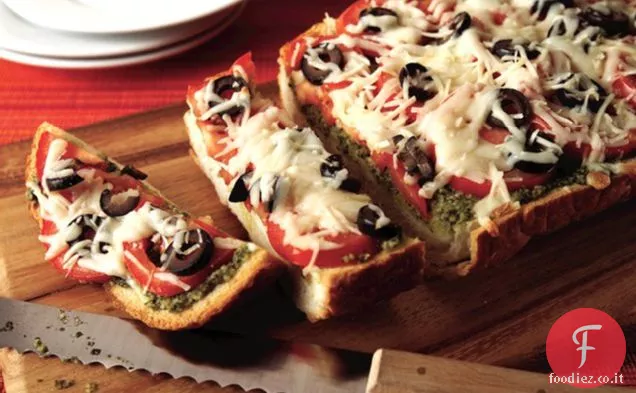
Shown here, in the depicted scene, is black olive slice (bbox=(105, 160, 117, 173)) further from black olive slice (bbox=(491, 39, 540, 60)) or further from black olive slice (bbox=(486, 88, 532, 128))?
black olive slice (bbox=(491, 39, 540, 60))

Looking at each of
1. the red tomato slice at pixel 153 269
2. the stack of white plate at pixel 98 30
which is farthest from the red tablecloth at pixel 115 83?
the red tomato slice at pixel 153 269

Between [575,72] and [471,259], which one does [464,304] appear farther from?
[575,72]

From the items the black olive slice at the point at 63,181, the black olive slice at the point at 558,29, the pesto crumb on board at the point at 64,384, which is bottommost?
the pesto crumb on board at the point at 64,384

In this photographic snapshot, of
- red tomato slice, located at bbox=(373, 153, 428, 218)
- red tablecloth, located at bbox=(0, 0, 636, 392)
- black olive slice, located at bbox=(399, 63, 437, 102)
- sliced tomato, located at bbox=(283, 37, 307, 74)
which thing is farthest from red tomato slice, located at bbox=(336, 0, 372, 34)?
red tomato slice, located at bbox=(373, 153, 428, 218)

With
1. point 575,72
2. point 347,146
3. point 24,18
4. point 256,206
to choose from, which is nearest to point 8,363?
point 256,206

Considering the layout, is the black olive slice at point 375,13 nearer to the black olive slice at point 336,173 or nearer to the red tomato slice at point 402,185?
the red tomato slice at point 402,185

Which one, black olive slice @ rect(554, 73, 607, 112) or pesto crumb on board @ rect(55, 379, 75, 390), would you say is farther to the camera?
black olive slice @ rect(554, 73, 607, 112)

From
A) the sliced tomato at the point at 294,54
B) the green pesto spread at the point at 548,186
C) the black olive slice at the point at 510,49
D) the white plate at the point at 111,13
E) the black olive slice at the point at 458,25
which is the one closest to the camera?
the green pesto spread at the point at 548,186
